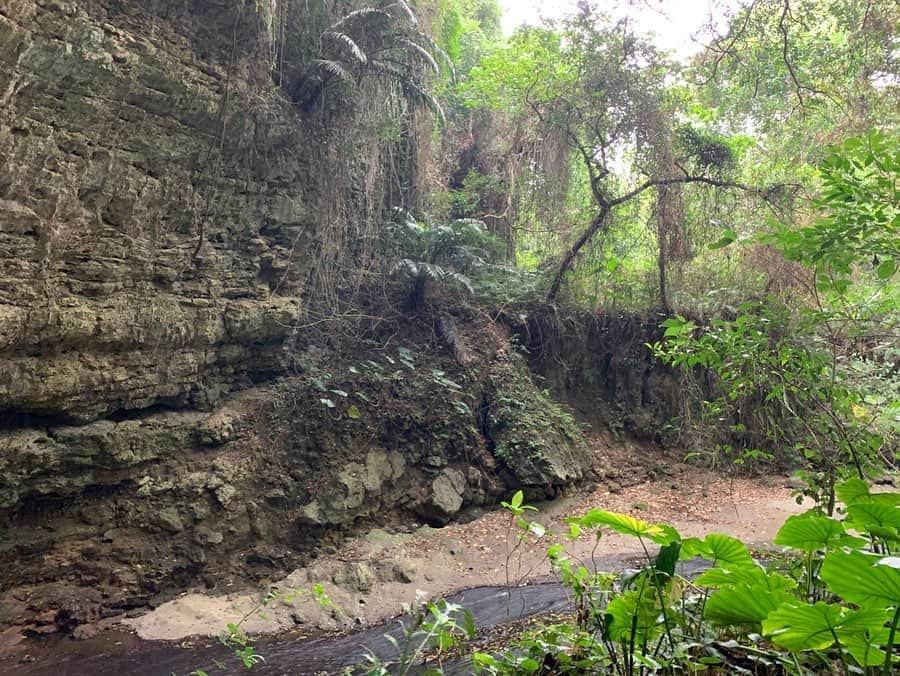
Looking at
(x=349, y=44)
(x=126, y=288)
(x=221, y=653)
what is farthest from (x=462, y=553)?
(x=349, y=44)

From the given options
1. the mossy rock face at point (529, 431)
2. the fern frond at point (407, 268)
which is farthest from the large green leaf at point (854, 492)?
the fern frond at point (407, 268)

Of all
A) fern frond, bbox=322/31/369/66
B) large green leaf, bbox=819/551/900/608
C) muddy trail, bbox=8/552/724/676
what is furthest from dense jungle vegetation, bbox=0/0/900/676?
muddy trail, bbox=8/552/724/676

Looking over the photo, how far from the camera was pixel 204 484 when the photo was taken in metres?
6.57

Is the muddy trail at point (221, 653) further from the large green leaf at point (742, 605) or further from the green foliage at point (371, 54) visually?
the green foliage at point (371, 54)

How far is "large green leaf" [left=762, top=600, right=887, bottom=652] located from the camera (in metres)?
0.88

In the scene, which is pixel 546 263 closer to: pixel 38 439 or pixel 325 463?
pixel 325 463

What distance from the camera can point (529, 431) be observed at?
8.84 metres

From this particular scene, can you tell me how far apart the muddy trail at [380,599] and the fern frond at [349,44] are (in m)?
6.44

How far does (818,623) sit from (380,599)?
572 centimetres

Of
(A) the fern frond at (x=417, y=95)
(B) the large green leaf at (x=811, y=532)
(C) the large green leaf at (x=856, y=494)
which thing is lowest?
(B) the large green leaf at (x=811, y=532)

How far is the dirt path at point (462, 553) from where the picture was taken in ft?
18.0

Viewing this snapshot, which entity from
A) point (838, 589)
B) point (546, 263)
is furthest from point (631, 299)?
point (838, 589)

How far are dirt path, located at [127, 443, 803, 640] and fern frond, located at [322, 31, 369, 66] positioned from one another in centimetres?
643

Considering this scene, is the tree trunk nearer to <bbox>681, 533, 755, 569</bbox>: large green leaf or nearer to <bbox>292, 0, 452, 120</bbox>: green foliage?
<bbox>292, 0, 452, 120</bbox>: green foliage
